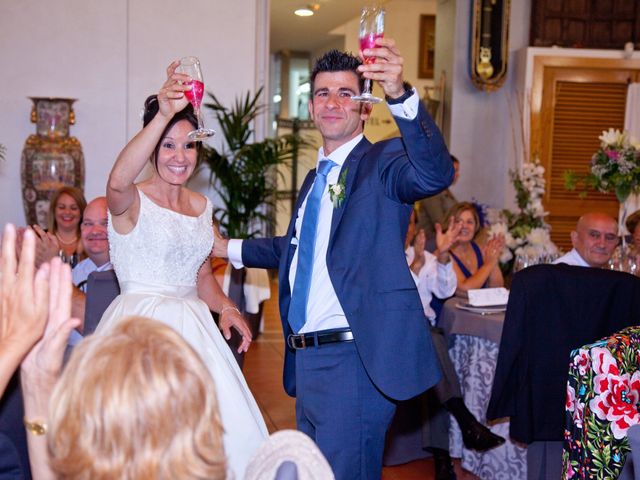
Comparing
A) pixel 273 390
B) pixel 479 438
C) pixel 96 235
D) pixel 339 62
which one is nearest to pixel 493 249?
pixel 479 438

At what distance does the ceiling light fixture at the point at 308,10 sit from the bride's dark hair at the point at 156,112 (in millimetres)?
Answer: 7359

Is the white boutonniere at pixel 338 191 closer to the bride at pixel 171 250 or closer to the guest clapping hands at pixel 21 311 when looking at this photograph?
the bride at pixel 171 250

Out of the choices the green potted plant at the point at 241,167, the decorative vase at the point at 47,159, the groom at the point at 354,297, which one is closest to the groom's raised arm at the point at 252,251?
the groom at the point at 354,297

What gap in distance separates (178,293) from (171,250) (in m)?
0.15

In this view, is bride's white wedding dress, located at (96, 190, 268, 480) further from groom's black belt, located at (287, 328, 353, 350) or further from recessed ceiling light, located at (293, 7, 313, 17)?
recessed ceiling light, located at (293, 7, 313, 17)

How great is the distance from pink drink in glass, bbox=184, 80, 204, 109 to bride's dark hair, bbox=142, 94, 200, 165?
0.14 meters

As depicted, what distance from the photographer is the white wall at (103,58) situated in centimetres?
700

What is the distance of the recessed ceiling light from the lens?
33.1 feet


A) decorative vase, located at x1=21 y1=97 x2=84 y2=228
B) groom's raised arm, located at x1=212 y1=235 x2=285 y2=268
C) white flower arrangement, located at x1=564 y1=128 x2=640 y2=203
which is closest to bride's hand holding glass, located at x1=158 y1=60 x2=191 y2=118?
groom's raised arm, located at x1=212 y1=235 x2=285 y2=268

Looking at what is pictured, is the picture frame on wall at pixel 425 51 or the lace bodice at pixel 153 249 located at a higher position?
the picture frame on wall at pixel 425 51

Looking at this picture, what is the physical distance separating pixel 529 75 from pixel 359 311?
6293 mm

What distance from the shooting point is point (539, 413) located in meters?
3.50

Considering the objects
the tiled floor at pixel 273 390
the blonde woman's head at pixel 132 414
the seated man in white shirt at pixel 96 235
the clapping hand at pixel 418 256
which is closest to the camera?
the blonde woman's head at pixel 132 414

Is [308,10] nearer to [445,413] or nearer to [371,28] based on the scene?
[445,413]
